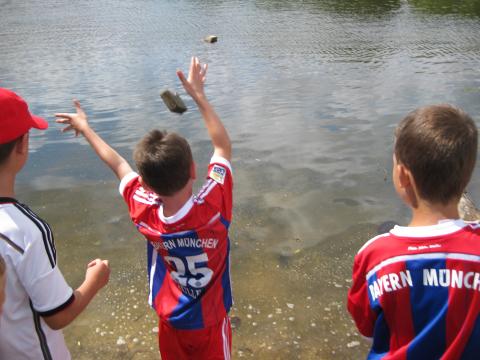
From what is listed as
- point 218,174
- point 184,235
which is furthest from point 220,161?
point 184,235

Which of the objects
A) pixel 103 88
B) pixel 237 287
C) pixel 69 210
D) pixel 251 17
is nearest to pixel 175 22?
pixel 251 17

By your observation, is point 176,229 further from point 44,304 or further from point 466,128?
point 466,128

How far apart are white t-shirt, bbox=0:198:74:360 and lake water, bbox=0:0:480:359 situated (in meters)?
2.08

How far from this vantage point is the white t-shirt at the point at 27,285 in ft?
6.81

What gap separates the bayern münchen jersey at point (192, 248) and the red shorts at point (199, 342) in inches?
2.5

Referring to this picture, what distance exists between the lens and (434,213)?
1981 mm

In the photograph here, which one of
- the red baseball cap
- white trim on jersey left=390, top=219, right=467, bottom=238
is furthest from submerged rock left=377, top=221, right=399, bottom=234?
the red baseball cap

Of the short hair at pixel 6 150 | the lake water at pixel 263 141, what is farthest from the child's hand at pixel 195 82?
the lake water at pixel 263 141

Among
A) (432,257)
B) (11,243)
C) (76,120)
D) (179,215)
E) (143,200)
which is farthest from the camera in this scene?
(76,120)

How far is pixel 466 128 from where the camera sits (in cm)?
200

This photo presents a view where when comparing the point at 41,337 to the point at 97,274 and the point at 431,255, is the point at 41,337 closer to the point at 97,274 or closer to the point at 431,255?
the point at 97,274

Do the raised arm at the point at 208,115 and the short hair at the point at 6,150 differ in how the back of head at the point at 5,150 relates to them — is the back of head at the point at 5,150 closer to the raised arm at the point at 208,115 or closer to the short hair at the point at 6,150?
the short hair at the point at 6,150

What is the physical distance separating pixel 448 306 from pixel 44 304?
1.84m

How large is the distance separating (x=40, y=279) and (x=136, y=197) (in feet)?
3.24
